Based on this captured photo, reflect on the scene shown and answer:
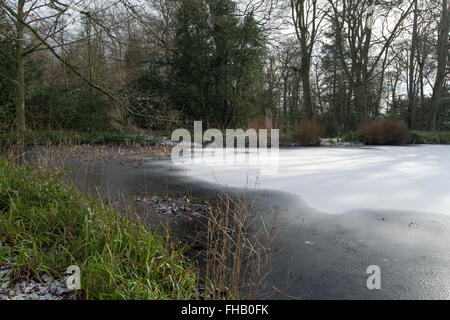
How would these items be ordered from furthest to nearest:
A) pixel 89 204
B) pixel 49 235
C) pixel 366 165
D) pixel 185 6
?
pixel 366 165
pixel 185 6
pixel 89 204
pixel 49 235

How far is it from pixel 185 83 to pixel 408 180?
996 centimetres

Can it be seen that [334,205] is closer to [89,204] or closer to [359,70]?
[89,204]

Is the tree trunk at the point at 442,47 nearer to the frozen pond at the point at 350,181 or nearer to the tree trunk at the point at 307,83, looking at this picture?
the tree trunk at the point at 307,83

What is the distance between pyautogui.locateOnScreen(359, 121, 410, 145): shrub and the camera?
11062 millimetres

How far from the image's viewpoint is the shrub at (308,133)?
1093 cm

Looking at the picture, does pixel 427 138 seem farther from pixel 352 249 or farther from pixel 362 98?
pixel 352 249

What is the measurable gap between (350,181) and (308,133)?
6718mm

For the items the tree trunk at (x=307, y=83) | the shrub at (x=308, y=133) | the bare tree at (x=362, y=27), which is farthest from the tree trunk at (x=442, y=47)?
the shrub at (x=308, y=133)

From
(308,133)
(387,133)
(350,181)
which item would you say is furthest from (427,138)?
(350,181)

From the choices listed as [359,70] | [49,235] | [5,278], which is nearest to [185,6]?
[49,235]

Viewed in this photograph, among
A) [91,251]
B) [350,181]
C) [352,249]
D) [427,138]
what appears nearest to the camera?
[91,251]

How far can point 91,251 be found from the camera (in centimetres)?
186

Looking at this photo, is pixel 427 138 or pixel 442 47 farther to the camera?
pixel 442 47
